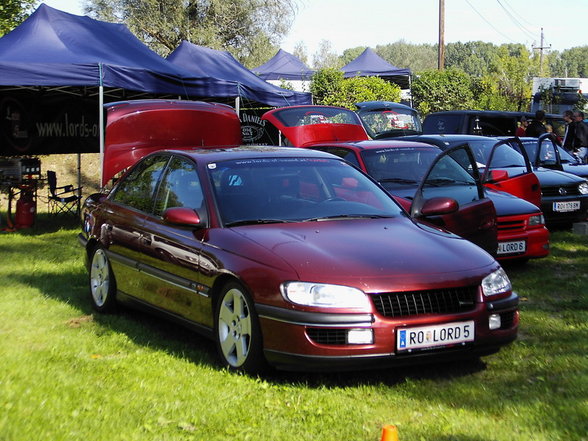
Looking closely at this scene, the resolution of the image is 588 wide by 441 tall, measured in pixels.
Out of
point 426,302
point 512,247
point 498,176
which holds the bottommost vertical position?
point 512,247

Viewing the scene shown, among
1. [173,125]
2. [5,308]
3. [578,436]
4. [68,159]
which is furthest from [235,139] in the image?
[68,159]

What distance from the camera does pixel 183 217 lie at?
230 inches

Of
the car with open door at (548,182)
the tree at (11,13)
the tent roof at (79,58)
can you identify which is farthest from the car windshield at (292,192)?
the tree at (11,13)

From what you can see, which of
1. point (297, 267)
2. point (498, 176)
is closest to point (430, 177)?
point (498, 176)

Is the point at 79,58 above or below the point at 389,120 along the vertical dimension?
above

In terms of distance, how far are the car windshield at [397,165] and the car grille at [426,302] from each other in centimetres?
421

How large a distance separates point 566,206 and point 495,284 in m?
7.54

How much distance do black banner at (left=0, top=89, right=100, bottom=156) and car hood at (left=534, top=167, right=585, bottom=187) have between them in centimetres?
840

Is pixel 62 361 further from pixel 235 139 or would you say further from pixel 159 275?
pixel 235 139

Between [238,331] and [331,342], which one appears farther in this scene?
[238,331]

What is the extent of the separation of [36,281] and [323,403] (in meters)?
5.17

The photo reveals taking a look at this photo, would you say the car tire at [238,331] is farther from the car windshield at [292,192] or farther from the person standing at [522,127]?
the person standing at [522,127]

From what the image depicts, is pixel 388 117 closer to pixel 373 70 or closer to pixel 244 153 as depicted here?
pixel 244 153

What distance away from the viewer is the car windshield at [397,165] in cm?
943
